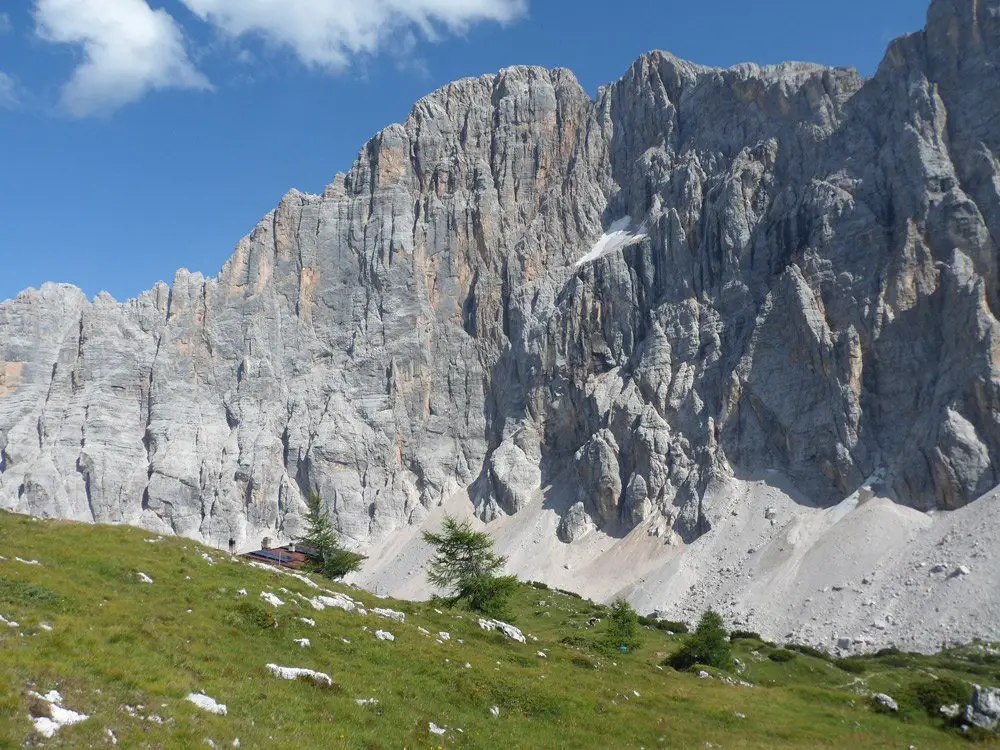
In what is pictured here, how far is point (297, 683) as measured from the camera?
59.8 feet

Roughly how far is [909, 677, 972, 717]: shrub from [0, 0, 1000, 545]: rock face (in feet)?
183

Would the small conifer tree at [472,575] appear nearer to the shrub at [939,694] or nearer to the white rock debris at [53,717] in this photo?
the shrub at [939,694]

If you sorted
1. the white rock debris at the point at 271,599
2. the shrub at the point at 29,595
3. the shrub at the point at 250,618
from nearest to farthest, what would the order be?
the shrub at the point at 29,595, the shrub at the point at 250,618, the white rock debris at the point at 271,599

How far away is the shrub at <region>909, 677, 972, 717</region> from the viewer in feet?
104

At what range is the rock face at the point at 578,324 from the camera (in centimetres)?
9500

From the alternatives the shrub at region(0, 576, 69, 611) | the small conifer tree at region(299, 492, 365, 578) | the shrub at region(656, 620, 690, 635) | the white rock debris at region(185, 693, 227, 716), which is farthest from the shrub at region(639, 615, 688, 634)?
the white rock debris at region(185, 693, 227, 716)

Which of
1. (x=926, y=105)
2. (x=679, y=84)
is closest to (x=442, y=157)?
(x=679, y=84)

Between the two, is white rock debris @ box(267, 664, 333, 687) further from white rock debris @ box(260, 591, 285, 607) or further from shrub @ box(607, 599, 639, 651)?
Answer: shrub @ box(607, 599, 639, 651)

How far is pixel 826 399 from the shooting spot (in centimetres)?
9744

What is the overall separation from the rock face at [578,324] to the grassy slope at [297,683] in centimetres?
6778

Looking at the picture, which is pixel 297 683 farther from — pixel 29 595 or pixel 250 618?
pixel 29 595

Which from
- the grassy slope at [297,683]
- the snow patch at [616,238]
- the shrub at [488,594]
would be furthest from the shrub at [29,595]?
the snow patch at [616,238]

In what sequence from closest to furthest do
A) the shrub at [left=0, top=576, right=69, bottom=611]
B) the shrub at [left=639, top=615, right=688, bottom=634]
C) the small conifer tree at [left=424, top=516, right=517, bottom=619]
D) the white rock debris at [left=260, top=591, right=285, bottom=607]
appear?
1. the shrub at [left=0, top=576, right=69, bottom=611]
2. the white rock debris at [left=260, top=591, right=285, bottom=607]
3. the small conifer tree at [left=424, top=516, right=517, bottom=619]
4. the shrub at [left=639, top=615, right=688, bottom=634]

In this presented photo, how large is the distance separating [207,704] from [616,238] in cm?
13715
